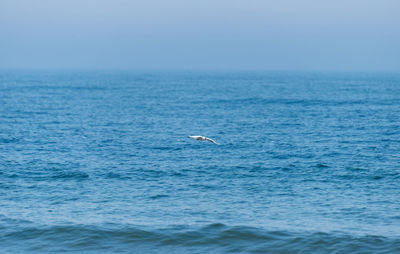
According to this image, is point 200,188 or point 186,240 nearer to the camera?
point 186,240

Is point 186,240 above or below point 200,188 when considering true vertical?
below

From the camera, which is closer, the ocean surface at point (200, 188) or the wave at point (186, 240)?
the wave at point (186, 240)

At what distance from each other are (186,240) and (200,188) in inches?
353

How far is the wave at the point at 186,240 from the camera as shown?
81.9ft

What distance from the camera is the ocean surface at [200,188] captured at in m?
26.1

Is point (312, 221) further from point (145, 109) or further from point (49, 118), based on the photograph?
point (145, 109)

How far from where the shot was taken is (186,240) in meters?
26.0

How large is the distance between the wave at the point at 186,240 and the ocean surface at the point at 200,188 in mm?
85

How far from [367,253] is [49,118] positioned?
187 ft

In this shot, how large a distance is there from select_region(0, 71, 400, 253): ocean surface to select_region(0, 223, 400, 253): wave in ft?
0.28

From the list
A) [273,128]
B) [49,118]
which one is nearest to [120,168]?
[273,128]

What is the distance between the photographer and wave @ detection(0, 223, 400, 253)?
81.9 ft

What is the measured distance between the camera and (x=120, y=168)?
40.4 metres

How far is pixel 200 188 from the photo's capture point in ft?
114
